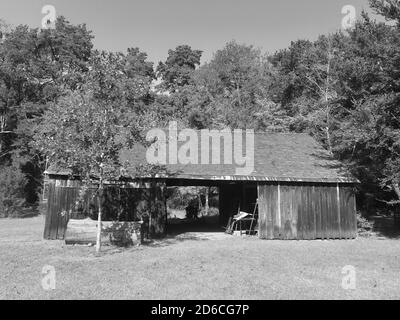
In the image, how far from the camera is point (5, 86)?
39.2 meters

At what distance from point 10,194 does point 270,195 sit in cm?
2200

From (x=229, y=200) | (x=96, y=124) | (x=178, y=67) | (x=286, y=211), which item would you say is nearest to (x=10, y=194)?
(x=229, y=200)

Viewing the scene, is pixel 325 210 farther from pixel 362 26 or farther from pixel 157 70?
pixel 157 70

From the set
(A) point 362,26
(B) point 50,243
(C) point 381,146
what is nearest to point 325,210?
(C) point 381,146

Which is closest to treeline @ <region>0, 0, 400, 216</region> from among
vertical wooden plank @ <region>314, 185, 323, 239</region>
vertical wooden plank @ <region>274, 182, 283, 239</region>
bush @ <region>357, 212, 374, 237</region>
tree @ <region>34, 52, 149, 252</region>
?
tree @ <region>34, 52, 149, 252</region>

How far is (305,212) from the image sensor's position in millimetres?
19406

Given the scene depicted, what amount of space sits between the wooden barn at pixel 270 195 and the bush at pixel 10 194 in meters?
16.2

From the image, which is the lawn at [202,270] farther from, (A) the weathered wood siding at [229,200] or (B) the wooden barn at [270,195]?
(A) the weathered wood siding at [229,200]

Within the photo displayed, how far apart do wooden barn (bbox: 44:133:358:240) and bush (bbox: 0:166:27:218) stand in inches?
637

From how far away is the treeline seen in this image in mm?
15279

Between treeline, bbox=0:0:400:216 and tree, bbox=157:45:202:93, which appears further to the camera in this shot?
tree, bbox=157:45:202:93

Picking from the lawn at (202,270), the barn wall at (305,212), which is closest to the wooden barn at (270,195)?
the barn wall at (305,212)

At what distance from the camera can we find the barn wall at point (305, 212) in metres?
19.2

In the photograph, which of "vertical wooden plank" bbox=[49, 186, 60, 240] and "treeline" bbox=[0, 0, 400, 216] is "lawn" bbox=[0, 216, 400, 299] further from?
"treeline" bbox=[0, 0, 400, 216]
